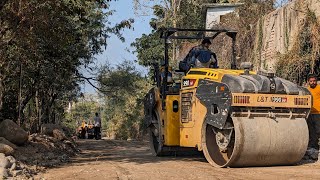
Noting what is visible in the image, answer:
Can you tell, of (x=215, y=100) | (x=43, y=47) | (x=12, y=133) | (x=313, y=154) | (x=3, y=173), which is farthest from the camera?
(x=43, y=47)

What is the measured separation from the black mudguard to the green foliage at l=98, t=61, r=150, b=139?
19.6 m

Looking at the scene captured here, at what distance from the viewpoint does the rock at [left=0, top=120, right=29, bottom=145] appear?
1124cm

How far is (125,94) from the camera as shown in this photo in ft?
97.4

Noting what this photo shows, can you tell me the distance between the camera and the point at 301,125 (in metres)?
8.87

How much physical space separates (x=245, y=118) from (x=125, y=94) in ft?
70.5

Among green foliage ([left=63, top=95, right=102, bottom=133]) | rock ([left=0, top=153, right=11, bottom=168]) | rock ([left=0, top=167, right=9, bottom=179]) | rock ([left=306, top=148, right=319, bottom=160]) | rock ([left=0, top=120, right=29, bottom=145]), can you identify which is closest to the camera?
rock ([left=0, top=167, right=9, bottom=179])

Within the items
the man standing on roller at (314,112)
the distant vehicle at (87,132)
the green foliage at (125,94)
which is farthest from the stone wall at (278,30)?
the distant vehicle at (87,132)

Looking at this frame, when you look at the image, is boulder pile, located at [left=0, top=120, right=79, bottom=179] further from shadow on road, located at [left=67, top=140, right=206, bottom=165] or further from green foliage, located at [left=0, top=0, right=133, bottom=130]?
green foliage, located at [left=0, top=0, right=133, bottom=130]

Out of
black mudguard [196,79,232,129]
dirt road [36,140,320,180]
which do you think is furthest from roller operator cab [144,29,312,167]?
dirt road [36,140,320,180]

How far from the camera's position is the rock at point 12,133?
11.2 meters

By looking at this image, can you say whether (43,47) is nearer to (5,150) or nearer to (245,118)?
(5,150)

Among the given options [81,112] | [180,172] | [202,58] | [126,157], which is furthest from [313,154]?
[81,112]

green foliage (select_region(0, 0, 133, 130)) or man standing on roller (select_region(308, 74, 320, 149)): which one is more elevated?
green foliage (select_region(0, 0, 133, 130))

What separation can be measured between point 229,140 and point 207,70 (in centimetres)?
157
